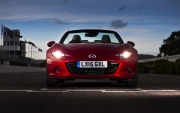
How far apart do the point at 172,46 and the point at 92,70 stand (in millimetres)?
133419

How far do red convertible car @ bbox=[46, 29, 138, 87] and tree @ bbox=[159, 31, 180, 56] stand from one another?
132 metres

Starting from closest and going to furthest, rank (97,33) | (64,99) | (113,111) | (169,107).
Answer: (113,111)
(169,107)
(64,99)
(97,33)

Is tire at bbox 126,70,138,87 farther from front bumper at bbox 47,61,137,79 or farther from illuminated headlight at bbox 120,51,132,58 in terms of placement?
illuminated headlight at bbox 120,51,132,58

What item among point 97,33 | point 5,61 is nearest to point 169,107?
point 97,33

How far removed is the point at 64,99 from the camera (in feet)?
19.7

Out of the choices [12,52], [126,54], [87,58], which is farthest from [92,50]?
[12,52]

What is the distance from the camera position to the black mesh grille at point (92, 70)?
825 centimetres

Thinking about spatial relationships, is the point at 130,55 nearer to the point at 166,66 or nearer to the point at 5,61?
the point at 166,66

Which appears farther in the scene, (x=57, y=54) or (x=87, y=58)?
(x=57, y=54)

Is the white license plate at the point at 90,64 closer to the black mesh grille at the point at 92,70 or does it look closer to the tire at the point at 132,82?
the black mesh grille at the point at 92,70

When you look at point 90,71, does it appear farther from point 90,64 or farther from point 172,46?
point 172,46

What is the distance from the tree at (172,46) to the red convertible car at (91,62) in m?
132

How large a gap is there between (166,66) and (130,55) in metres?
27.7

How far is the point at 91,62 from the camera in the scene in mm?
8227
